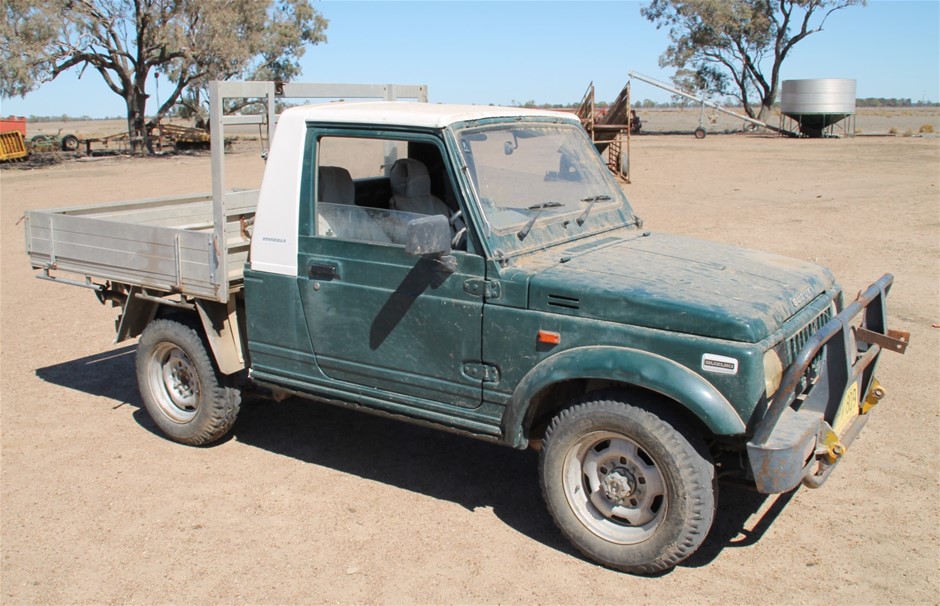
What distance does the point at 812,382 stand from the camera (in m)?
4.32

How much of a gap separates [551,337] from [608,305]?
1.06 ft

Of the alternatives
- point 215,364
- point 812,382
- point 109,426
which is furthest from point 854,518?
point 109,426

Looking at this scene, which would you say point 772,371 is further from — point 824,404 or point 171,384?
point 171,384

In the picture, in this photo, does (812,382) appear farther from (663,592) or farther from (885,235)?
(885,235)

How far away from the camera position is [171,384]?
604 cm

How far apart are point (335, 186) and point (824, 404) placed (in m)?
2.83

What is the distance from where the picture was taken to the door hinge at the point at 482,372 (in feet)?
14.7

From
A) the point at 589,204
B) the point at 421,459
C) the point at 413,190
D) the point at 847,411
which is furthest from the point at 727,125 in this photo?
the point at 847,411

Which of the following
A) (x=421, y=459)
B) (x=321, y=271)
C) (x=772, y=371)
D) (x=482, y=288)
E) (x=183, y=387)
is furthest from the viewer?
(x=183, y=387)

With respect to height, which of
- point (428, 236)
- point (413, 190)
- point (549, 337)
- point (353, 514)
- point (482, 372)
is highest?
point (413, 190)

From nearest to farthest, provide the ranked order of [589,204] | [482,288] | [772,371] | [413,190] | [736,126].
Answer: [772,371]
[482,288]
[413,190]
[589,204]
[736,126]

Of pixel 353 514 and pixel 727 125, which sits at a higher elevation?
pixel 727 125

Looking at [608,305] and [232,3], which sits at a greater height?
[232,3]

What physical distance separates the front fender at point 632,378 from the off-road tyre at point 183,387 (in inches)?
86.9
